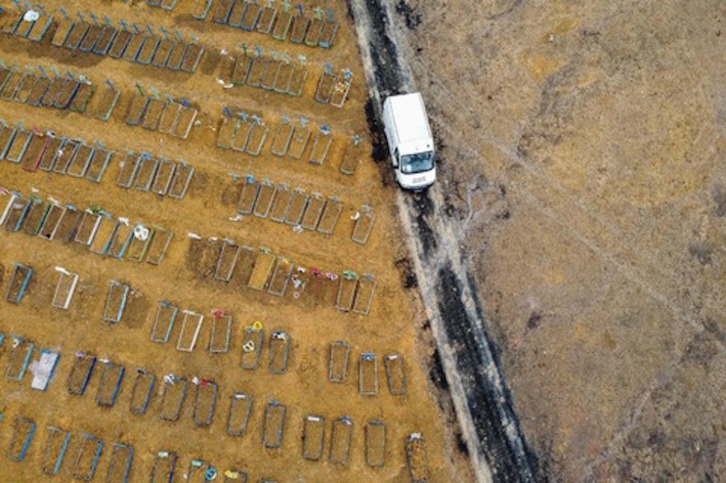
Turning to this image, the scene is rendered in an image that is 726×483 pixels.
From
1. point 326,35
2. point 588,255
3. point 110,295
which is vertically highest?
point 326,35

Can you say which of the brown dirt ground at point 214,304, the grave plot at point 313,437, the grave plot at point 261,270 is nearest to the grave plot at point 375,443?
the brown dirt ground at point 214,304

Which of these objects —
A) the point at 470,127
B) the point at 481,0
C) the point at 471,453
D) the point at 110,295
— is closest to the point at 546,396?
the point at 471,453

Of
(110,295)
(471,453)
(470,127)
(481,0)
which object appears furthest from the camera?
(481,0)

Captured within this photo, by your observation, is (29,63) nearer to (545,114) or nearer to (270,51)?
(270,51)

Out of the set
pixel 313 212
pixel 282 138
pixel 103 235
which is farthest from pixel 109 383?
pixel 282 138

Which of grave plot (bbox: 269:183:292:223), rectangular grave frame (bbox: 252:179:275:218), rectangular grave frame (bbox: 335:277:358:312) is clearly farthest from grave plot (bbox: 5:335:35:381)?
rectangular grave frame (bbox: 335:277:358:312)

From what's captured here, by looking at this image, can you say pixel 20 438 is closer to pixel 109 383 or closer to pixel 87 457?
pixel 87 457
